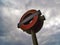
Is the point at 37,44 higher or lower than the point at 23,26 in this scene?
lower

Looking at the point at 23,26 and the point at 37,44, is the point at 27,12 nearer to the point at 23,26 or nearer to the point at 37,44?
the point at 23,26

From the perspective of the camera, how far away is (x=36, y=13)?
82.7ft

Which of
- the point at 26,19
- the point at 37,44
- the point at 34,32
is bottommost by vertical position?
the point at 37,44

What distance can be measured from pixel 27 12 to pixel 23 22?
4.73ft

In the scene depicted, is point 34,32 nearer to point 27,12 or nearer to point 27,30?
point 27,30

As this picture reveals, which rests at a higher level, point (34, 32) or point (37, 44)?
point (34, 32)

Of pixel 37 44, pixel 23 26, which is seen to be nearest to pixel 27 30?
pixel 23 26

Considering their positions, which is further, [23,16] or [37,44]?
[23,16]

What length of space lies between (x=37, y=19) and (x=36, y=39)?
252 cm

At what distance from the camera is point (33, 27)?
82.4 ft

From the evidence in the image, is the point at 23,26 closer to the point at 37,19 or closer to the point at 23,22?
Answer: the point at 23,22

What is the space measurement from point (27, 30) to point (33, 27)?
1.10m

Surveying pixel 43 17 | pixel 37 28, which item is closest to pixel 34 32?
pixel 37 28

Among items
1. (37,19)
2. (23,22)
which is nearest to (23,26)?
(23,22)
